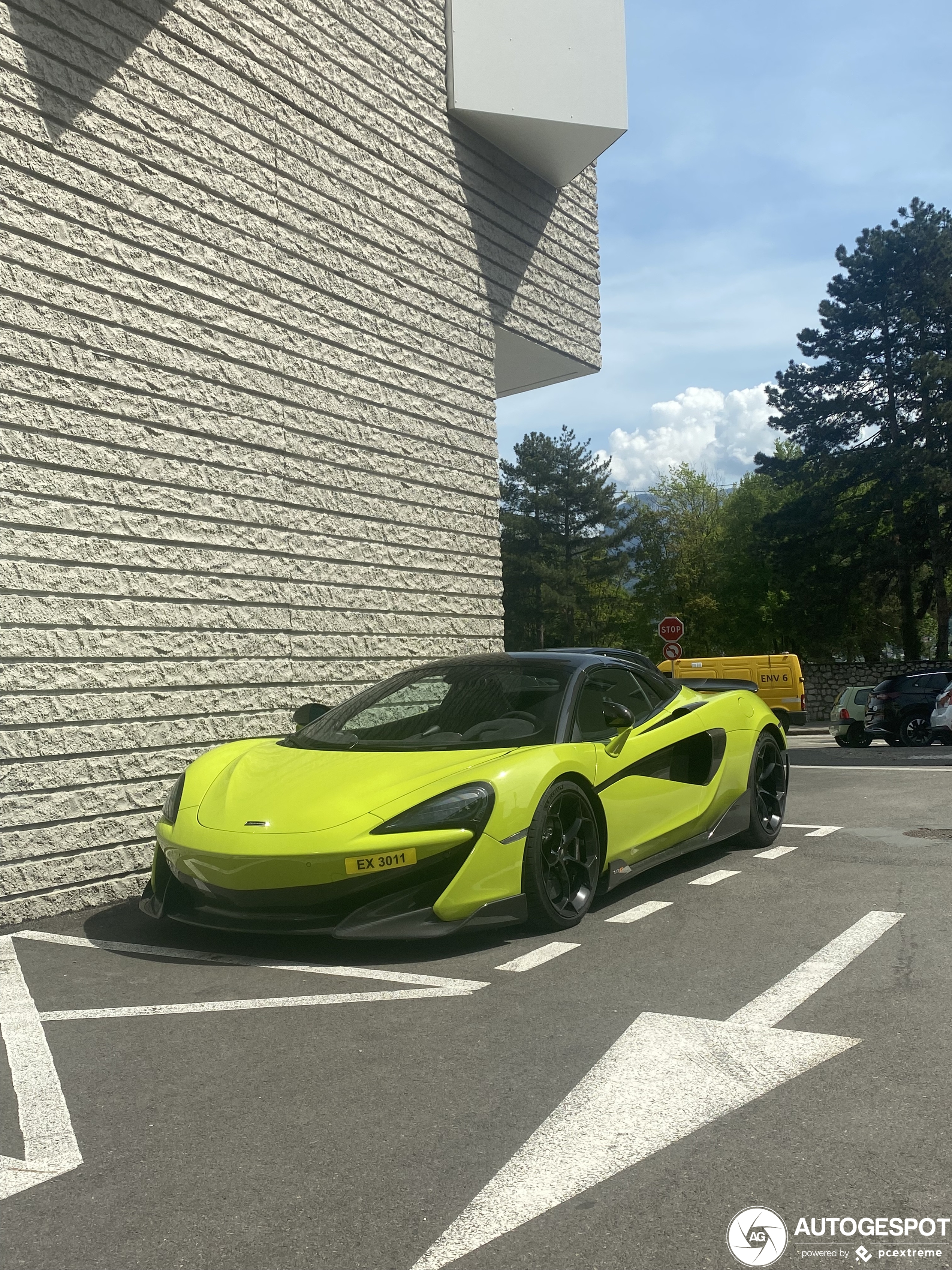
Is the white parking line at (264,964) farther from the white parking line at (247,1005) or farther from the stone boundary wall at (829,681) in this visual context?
the stone boundary wall at (829,681)

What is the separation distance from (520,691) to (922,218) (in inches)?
1669

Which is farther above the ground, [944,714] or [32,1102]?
[32,1102]

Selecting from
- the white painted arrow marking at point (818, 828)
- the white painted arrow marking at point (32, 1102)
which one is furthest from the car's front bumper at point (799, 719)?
the white painted arrow marking at point (32, 1102)

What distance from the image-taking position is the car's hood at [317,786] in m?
4.78

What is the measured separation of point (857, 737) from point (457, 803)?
859 inches

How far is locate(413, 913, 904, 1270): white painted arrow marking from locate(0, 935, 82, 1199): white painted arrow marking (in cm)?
105

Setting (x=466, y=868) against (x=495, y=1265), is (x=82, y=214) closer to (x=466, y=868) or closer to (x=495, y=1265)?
(x=466, y=868)

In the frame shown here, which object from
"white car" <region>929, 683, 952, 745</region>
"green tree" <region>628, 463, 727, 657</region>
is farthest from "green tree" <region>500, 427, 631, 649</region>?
"white car" <region>929, 683, 952, 745</region>

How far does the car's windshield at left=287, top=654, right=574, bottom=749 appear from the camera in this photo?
5.55 m

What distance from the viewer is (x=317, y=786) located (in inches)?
199

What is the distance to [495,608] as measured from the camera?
10773 millimetres

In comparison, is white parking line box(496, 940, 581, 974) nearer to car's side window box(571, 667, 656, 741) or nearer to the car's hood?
the car's hood

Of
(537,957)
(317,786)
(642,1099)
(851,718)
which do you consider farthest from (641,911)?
(851,718)

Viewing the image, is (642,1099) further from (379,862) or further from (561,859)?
(561,859)
